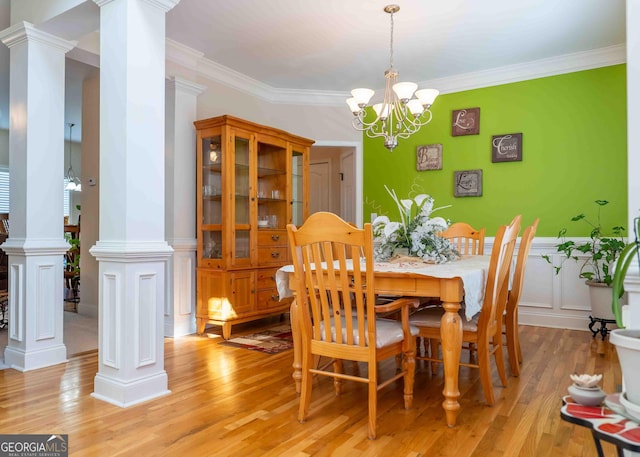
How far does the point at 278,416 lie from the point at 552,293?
335 centimetres

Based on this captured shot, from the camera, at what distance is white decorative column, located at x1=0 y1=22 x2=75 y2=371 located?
3.04 meters

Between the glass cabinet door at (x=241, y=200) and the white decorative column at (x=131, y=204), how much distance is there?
1.52m

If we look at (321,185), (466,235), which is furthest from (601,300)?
(321,185)

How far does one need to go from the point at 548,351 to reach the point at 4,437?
11.5 ft

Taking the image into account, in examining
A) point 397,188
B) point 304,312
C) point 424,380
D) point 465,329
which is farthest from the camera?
point 397,188

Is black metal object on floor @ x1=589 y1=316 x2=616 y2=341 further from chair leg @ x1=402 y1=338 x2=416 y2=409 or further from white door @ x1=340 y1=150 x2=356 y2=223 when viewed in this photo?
white door @ x1=340 y1=150 x2=356 y2=223

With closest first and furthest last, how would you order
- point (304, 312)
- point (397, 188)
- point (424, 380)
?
point (304, 312), point (424, 380), point (397, 188)

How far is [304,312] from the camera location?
2.21 meters

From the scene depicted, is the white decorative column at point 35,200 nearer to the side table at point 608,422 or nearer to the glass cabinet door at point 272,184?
the glass cabinet door at point 272,184

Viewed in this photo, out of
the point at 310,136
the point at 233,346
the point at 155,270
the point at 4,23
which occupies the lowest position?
the point at 233,346

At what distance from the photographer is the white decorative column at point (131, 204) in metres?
2.44

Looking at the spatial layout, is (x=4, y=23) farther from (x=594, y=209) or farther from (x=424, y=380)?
(x=594, y=209)

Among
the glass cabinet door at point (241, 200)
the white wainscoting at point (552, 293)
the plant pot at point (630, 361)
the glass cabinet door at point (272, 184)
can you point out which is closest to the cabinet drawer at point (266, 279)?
the glass cabinet door at point (241, 200)

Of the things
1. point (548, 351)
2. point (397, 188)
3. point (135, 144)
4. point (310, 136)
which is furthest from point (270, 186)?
point (548, 351)
